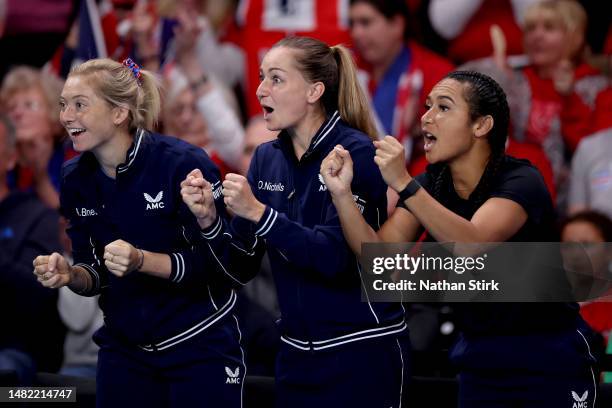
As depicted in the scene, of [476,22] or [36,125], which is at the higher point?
[476,22]

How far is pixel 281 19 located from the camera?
6.15 meters

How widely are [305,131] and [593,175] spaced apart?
2.34 meters

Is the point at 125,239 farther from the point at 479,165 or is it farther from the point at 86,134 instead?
the point at 479,165

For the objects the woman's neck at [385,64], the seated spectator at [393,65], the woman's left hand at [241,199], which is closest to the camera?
the woman's left hand at [241,199]

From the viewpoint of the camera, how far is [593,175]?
543 cm

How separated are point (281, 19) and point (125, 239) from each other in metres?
2.83

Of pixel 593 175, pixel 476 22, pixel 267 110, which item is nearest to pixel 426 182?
pixel 267 110

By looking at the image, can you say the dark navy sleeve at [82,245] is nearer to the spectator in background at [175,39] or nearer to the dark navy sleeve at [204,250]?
the dark navy sleeve at [204,250]

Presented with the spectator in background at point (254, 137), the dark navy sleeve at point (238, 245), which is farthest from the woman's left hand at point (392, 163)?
the spectator in background at point (254, 137)

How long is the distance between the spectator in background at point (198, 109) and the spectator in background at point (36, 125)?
2.08ft

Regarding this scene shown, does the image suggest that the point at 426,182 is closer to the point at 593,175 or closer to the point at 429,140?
the point at 429,140

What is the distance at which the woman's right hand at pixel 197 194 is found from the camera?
3336 millimetres

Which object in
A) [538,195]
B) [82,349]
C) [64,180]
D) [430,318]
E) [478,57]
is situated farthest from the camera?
[478,57]

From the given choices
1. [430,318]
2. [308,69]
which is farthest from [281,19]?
[308,69]
